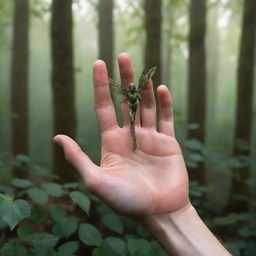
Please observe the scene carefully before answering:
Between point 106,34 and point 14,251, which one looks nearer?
point 14,251

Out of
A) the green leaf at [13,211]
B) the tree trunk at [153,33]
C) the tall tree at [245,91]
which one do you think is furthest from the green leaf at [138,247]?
the tall tree at [245,91]

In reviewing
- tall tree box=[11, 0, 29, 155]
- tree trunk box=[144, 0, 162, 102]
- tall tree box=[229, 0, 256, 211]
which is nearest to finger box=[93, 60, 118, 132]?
tree trunk box=[144, 0, 162, 102]

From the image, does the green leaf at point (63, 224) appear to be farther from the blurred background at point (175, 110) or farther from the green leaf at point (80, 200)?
the blurred background at point (175, 110)

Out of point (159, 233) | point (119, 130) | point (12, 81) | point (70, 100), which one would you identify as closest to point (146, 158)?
point (119, 130)

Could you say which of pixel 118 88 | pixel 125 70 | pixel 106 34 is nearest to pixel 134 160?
pixel 118 88

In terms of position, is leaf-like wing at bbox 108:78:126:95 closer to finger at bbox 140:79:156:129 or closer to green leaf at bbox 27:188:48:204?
finger at bbox 140:79:156:129

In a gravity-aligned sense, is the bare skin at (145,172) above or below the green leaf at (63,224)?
above

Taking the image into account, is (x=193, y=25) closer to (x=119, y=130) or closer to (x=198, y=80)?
(x=198, y=80)

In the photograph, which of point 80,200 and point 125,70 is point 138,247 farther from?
point 125,70
